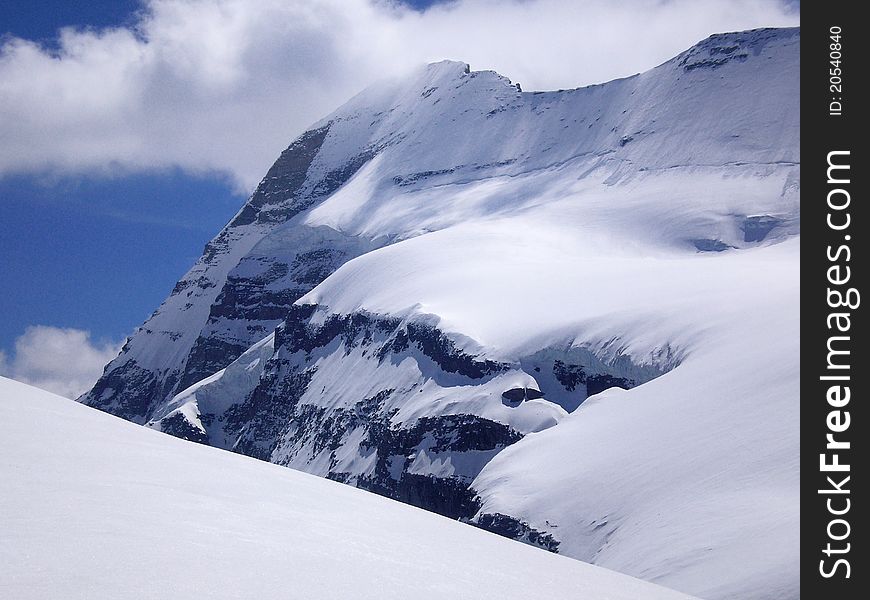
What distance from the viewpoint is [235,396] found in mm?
136125

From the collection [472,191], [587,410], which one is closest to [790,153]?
[472,191]

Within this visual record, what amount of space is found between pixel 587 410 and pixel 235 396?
87.5 metres

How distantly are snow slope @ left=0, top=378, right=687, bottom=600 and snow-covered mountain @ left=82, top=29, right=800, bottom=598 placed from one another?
21.2 meters

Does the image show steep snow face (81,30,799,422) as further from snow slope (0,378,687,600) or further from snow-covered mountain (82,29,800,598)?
snow slope (0,378,687,600)

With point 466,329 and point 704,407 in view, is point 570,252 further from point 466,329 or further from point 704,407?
point 704,407
